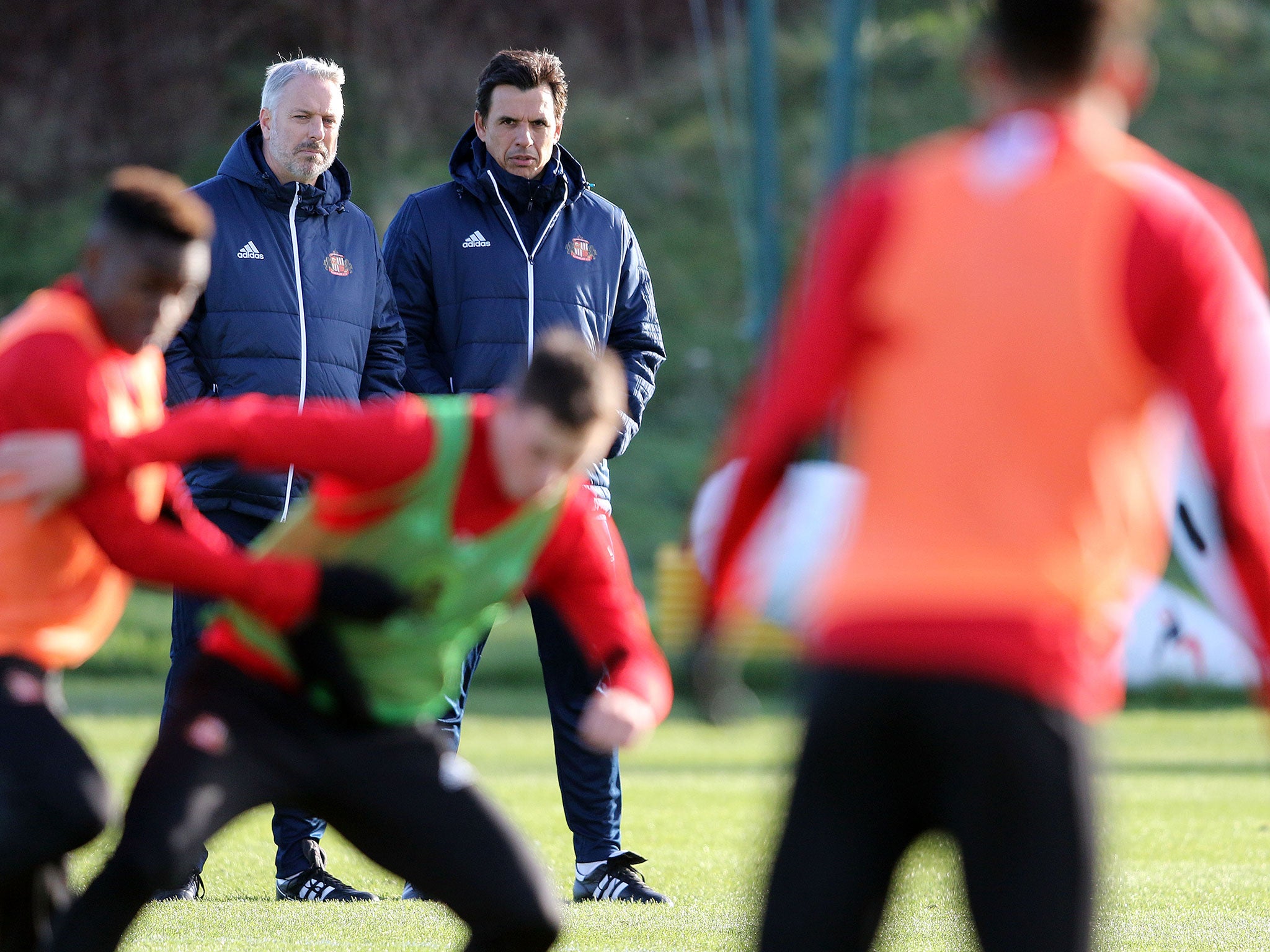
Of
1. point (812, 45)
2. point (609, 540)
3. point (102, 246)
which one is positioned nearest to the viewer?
point (102, 246)

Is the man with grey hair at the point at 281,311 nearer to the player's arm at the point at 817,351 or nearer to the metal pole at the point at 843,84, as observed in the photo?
the player's arm at the point at 817,351

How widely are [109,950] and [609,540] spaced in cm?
202

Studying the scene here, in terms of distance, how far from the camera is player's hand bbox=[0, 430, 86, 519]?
12.2ft

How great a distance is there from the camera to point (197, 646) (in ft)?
20.3

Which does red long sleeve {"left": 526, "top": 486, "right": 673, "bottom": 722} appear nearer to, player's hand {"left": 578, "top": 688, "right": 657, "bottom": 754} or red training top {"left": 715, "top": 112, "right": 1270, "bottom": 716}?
player's hand {"left": 578, "top": 688, "right": 657, "bottom": 754}

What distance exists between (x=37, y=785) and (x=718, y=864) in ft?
13.9

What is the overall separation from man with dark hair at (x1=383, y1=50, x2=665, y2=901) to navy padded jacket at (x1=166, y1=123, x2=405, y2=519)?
25 cm

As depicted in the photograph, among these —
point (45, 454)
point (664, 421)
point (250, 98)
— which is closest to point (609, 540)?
point (45, 454)

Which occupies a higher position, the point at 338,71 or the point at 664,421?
the point at 338,71

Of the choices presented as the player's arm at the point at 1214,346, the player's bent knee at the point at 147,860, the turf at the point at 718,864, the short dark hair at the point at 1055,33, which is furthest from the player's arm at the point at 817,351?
the player's bent knee at the point at 147,860

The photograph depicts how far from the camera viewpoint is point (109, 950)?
367cm

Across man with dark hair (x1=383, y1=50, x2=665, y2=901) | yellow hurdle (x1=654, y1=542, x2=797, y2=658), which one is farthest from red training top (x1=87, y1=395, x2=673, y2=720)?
yellow hurdle (x1=654, y1=542, x2=797, y2=658)

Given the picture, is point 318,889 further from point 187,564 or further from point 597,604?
point 187,564

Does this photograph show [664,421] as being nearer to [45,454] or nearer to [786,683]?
[786,683]
